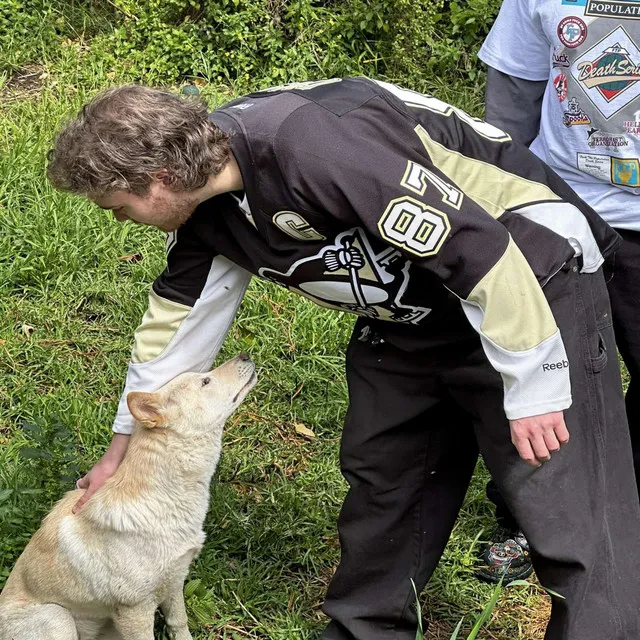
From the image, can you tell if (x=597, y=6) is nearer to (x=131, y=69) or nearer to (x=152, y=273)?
(x=152, y=273)

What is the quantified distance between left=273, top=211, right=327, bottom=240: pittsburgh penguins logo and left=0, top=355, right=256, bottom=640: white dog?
85 centimetres

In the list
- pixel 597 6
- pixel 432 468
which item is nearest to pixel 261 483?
pixel 432 468

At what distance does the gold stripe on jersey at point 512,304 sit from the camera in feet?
8.19

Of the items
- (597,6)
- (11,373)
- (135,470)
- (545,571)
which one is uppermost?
(597,6)

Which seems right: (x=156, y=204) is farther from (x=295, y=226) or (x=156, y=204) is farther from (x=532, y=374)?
(x=532, y=374)

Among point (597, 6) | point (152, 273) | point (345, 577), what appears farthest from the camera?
point (152, 273)

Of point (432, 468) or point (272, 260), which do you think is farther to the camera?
point (432, 468)

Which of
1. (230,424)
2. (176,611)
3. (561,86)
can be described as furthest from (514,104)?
(176,611)

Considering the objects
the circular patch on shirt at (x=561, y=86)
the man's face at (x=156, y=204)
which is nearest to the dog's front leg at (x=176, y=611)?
the man's face at (x=156, y=204)

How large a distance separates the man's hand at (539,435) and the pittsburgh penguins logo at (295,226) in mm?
777

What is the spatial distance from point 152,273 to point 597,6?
3135 mm

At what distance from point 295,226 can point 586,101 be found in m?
1.27

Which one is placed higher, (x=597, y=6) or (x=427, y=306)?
(x=597, y=6)

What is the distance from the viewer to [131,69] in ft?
23.7
